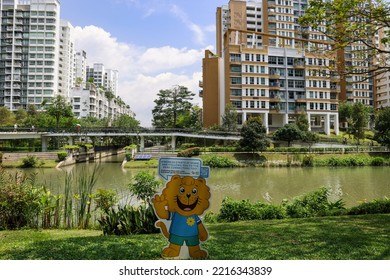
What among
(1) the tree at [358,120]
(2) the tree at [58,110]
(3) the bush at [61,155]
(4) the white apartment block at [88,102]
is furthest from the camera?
(4) the white apartment block at [88,102]

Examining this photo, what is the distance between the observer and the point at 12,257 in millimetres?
3854

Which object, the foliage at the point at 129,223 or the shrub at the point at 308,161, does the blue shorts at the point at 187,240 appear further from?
the shrub at the point at 308,161

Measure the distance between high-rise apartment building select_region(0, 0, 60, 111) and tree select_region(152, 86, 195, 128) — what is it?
85.9 feet

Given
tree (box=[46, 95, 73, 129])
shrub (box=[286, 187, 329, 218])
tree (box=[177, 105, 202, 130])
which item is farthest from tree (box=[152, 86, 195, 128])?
shrub (box=[286, 187, 329, 218])

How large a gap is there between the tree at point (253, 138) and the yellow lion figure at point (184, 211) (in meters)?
22.2

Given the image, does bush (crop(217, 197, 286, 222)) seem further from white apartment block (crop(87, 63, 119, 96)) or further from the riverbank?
white apartment block (crop(87, 63, 119, 96))

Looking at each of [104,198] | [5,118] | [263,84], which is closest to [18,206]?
[104,198]

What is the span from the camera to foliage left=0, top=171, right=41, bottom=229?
5582mm

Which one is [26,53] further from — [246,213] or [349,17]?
[349,17]

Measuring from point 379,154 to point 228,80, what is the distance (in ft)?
55.6

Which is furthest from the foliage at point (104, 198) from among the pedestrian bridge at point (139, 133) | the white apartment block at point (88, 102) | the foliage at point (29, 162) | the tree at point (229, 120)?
the white apartment block at point (88, 102)

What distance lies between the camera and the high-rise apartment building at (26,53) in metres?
54.5

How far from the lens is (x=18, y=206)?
18.6ft

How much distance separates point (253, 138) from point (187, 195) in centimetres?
2242
